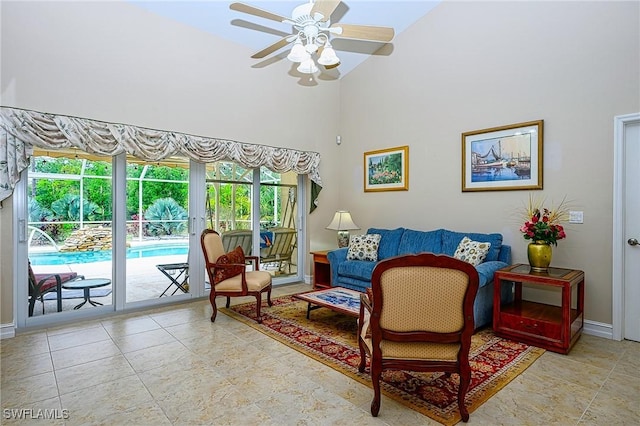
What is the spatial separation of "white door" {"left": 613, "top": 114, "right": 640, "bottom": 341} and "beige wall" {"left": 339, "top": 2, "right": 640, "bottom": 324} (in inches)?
3.0

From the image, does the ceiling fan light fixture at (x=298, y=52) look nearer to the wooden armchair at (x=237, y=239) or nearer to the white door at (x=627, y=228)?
the wooden armchair at (x=237, y=239)

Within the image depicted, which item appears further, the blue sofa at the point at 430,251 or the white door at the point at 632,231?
the blue sofa at the point at 430,251

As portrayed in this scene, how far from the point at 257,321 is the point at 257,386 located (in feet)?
4.71

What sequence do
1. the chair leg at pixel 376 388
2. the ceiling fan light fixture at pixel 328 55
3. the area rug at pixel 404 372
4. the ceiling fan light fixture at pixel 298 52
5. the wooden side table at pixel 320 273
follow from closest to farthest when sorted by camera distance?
1. the chair leg at pixel 376 388
2. the area rug at pixel 404 372
3. the ceiling fan light fixture at pixel 298 52
4. the ceiling fan light fixture at pixel 328 55
5. the wooden side table at pixel 320 273

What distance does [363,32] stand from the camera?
3.25m

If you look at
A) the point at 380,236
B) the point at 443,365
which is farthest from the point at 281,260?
the point at 443,365

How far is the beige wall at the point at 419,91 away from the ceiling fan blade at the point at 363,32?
177cm

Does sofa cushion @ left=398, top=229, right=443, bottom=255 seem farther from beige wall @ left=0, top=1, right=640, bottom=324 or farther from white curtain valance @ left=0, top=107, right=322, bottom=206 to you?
white curtain valance @ left=0, top=107, right=322, bottom=206

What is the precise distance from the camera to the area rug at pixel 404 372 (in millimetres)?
2320

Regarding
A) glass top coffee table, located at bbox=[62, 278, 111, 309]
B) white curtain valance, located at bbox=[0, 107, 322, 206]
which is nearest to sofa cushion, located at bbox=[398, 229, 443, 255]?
white curtain valance, located at bbox=[0, 107, 322, 206]

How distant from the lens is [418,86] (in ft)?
16.4

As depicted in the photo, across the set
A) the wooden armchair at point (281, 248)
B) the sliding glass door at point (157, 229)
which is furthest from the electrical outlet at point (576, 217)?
the sliding glass door at point (157, 229)

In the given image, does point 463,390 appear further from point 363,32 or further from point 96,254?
point 96,254

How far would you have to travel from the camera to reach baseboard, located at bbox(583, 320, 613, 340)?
135 inches
